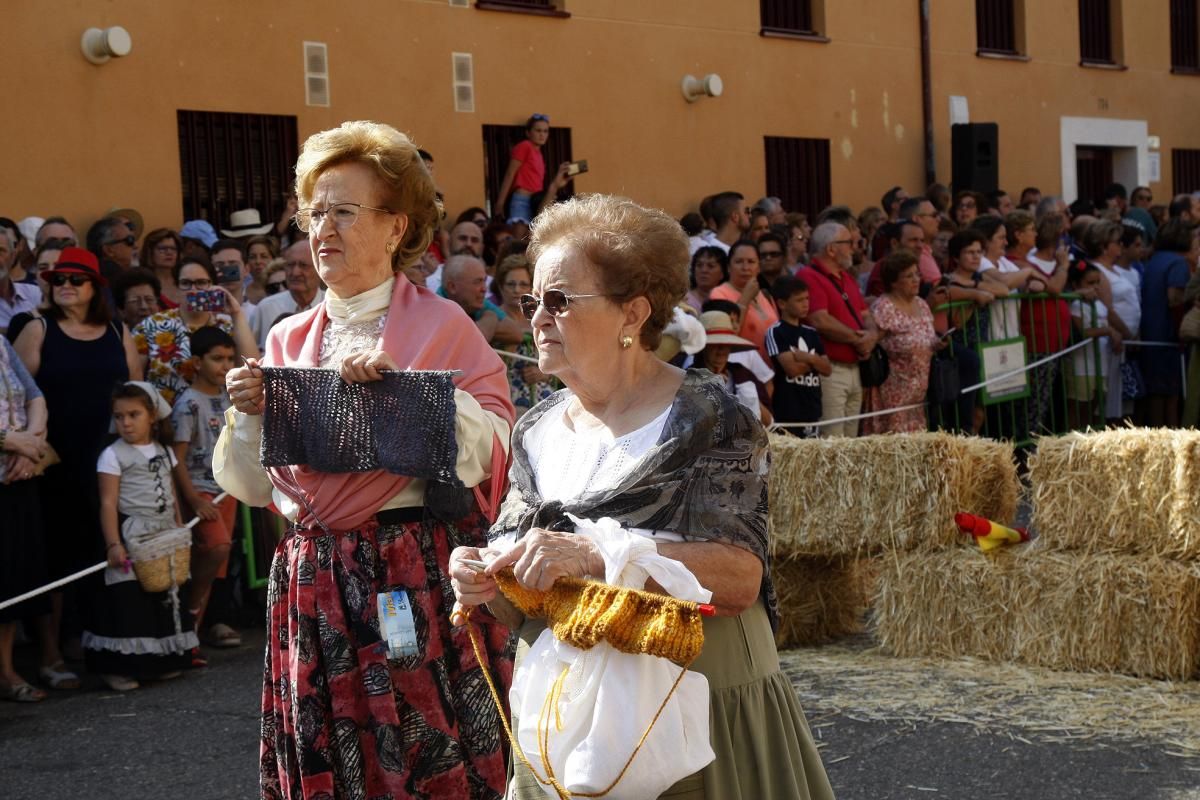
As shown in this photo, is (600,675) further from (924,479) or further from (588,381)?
(924,479)

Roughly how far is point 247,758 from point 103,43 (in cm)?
762

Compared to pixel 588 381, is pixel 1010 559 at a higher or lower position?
lower

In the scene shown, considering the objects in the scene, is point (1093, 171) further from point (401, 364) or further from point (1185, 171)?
point (401, 364)

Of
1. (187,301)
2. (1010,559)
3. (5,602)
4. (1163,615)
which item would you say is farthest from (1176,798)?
(187,301)

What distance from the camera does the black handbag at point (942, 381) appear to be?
10945 millimetres

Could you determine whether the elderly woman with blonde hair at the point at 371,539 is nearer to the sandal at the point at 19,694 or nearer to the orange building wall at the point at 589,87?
the sandal at the point at 19,694

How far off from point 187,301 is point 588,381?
569cm

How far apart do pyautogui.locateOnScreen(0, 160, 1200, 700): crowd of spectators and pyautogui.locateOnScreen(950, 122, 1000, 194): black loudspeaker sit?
3.24 m

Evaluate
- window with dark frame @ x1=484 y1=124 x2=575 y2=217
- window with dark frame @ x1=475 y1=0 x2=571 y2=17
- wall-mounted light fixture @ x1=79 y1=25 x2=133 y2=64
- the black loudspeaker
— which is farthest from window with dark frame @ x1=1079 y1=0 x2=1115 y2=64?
wall-mounted light fixture @ x1=79 y1=25 x2=133 y2=64

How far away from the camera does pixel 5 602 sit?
6930 millimetres

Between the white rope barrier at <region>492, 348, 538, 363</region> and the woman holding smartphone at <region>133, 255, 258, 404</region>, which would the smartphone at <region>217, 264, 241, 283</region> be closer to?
the woman holding smartphone at <region>133, 255, 258, 404</region>

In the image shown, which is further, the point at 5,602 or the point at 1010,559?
the point at 1010,559

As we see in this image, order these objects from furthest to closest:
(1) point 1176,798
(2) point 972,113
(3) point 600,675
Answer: (2) point 972,113 → (1) point 1176,798 → (3) point 600,675

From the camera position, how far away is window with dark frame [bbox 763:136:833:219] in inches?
730
